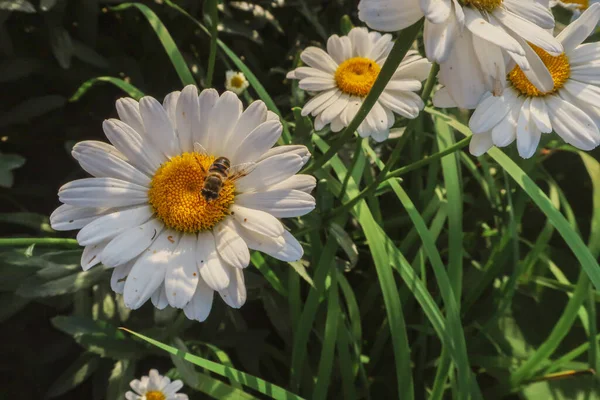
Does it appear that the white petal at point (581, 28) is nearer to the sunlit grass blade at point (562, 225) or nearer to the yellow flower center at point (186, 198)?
the sunlit grass blade at point (562, 225)

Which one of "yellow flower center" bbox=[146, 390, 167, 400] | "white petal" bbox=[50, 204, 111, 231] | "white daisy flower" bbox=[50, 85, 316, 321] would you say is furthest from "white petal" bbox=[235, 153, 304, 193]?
"yellow flower center" bbox=[146, 390, 167, 400]

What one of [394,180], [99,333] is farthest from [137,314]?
[394,180]

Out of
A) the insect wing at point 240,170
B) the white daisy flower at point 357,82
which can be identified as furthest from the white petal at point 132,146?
the white daisy flower at point 357,82

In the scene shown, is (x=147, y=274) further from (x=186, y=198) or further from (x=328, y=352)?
(x=328, y=352)

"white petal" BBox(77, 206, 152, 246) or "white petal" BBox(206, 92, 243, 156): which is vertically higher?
"white petal" BBox(206, 92, 243, 156)

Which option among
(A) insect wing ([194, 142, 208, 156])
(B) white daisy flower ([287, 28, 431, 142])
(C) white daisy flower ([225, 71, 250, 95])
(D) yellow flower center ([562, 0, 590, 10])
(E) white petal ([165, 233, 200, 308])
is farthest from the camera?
(D) yellow flower center ([562, 0, 590, 10])

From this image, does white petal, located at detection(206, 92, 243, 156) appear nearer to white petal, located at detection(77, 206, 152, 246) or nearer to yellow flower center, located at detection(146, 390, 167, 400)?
white petal, located at detection(77, 206, 152, 246)

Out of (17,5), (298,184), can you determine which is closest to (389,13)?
(298,184)
